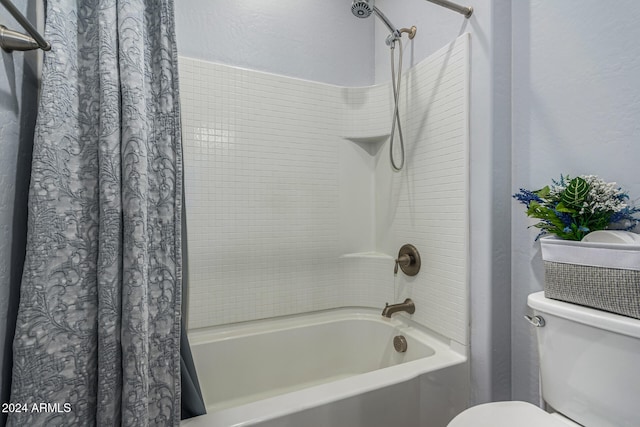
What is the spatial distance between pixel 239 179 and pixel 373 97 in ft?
3.08

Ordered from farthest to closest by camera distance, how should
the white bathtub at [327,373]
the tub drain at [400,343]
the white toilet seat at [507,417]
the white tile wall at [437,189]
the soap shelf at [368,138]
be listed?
the soap shelf at [368,138] → the tub drain at [400,343] → the white tile wall at [437,189] → the white bathtub at [327,373] → the white toilet seat at [507,417]

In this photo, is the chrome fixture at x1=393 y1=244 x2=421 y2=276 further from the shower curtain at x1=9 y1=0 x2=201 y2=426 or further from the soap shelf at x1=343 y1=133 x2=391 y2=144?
the shower curtain at x1=9 y1=0 x2=201 y2=426

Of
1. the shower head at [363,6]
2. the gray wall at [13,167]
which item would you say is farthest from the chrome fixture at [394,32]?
the gray wall at [13,167]

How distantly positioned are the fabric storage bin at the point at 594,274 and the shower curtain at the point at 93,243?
1160 millimetres

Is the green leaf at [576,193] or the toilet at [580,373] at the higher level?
the green leaf at [576,193]

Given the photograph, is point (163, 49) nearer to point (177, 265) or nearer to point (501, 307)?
point (177, 265)

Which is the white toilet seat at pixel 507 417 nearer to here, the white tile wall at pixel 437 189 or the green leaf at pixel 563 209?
the white tile wall at pixel 437 189

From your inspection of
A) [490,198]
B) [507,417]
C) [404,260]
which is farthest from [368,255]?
[507,417]

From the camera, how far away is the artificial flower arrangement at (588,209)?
2.97 feet

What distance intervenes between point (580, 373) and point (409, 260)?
0.83 meters

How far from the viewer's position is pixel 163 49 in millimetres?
946

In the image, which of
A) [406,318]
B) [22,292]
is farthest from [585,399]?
[22,292]

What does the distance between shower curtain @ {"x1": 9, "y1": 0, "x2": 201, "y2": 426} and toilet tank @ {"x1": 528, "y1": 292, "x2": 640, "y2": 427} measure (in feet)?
3.66

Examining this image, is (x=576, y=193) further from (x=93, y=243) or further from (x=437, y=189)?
(x=93, y=243)
